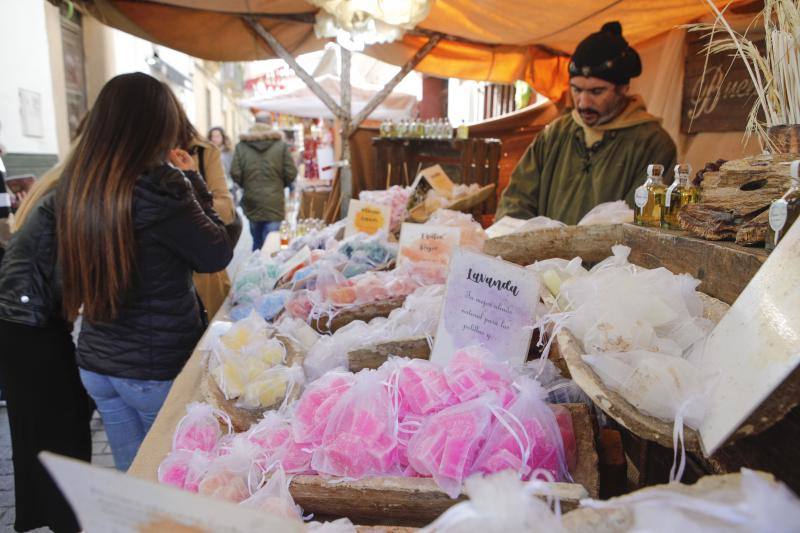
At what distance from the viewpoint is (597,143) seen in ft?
9.46

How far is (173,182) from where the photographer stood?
185 centimetres

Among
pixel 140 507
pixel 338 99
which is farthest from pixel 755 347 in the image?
pixel 338 99

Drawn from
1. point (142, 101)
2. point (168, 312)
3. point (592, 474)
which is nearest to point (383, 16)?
point (142, 101)

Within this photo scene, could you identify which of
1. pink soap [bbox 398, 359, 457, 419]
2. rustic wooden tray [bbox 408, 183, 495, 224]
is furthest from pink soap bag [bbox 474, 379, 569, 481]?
rustic wooden tray [bbox 408, 183, 495, 224]

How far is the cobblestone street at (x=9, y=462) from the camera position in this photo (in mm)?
2531

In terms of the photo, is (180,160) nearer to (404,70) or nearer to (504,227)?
(504,227)

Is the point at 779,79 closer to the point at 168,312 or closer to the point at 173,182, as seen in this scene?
the point at 173,182

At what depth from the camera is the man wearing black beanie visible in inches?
107

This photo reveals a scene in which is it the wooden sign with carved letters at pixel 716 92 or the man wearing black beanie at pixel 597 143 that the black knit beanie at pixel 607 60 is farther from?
the wooden sign with carved letters at pixel 716 92

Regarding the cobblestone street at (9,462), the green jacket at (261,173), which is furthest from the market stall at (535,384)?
the green jacket at (261,173)

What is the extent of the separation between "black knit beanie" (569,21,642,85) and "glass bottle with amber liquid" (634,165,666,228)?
1.41m

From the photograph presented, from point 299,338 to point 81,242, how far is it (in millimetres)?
809

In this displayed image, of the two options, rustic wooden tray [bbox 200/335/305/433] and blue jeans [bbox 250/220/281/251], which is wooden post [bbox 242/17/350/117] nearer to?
blue jeans [bbox 250/220/281/251]

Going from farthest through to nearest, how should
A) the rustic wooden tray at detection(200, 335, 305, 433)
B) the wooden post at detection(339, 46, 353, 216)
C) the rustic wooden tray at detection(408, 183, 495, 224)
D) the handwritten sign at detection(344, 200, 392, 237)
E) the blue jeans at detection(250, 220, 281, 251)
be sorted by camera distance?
1. the blue jeans at detection(250, 220, 281, 251)
2. the wooden post at detection(339, 46, 353, 216)
3. the rustic wooden tray at detection(408, 183, 495, 224)
4. the handwritten sign at detection(344, 200, 392, 237)
5. the rustic wooden tray at detection(200, 335, 305, 433)
